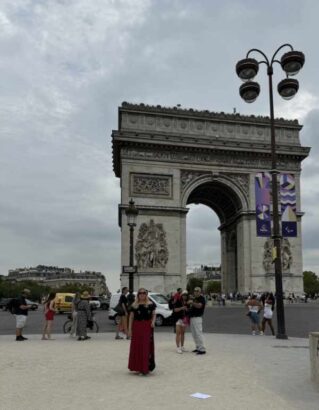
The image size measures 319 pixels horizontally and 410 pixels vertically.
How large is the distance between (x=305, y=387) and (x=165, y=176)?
Result: 3544 cm

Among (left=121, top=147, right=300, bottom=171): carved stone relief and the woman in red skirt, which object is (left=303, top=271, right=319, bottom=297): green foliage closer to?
(left=121, top=147, right=300, bottom=171): carved stone relief

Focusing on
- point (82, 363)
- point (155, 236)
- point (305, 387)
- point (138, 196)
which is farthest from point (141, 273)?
point (305, 387)

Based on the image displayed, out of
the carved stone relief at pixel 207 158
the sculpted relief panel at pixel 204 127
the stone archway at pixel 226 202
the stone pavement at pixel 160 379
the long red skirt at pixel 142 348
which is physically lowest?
the stone pavement at pixel 160 379

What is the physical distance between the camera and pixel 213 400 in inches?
262

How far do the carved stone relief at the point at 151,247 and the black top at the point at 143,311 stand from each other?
30.7 metres

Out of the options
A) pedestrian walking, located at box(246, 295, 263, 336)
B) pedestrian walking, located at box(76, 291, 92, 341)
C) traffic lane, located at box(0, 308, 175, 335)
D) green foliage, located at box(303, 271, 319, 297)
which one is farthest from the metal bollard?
green foliage, located at box(303, 271, 319, 297)

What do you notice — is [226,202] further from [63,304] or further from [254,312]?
[254,312]

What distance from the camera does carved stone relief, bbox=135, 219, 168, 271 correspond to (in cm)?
4021

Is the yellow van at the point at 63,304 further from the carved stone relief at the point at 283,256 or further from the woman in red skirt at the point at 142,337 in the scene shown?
the woman in red skirt at the point at 142,337

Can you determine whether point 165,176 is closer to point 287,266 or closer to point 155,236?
point 155,236

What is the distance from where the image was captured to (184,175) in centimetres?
4334

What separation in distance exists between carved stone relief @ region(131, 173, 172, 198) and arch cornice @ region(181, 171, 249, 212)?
1.58m

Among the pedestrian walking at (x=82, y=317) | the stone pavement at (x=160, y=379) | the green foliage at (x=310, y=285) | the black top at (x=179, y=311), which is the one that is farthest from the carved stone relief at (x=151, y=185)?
the green foliage at (x=310, y=285)

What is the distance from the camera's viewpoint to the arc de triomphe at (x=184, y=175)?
1613 inches
